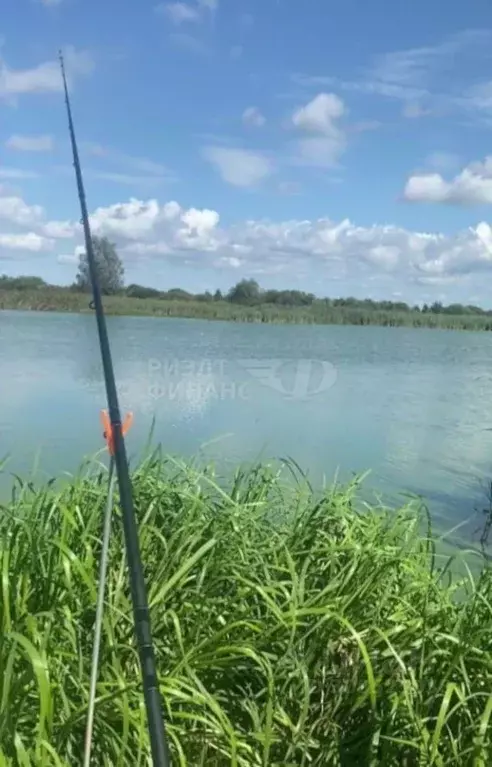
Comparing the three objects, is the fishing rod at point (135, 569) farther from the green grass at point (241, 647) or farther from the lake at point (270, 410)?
the lake at point (270, 410)

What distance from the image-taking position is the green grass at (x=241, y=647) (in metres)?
1.43

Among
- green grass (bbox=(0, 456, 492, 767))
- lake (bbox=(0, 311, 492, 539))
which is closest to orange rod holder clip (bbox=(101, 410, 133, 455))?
green grass (bbox=(0, 456, 492, 767))

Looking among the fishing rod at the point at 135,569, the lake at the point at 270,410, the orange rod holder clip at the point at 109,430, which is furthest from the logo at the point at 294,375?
the orange rod holder clip at the point at 109,430

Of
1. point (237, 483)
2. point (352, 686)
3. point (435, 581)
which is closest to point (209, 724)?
point (352, 686)

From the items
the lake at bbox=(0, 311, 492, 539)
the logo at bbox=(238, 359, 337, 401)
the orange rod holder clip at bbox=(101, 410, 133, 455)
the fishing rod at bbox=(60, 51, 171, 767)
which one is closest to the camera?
the fishing rod at bbox=(60, 51, 171, 767)

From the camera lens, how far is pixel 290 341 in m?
20.0

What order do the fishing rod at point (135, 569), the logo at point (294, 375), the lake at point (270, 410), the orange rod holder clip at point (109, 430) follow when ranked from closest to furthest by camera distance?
the fishing rod at point (135, 569)
the orange rod holder clip at point (109, 430)
the lake at point (270, 410)
the logo at point (294, 375)

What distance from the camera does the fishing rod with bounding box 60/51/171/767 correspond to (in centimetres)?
100

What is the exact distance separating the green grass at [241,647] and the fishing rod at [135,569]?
24 cm

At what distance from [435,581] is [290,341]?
59.3 ft

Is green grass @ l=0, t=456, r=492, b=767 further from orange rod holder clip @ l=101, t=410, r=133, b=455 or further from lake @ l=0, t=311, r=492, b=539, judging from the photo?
lake @ l=0, t=311, r=492, b=539

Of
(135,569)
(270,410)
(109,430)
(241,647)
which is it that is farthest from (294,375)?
(135,569)

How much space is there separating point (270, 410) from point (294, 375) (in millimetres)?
3368

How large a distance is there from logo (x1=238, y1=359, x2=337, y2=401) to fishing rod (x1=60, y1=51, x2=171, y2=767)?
7.14m
